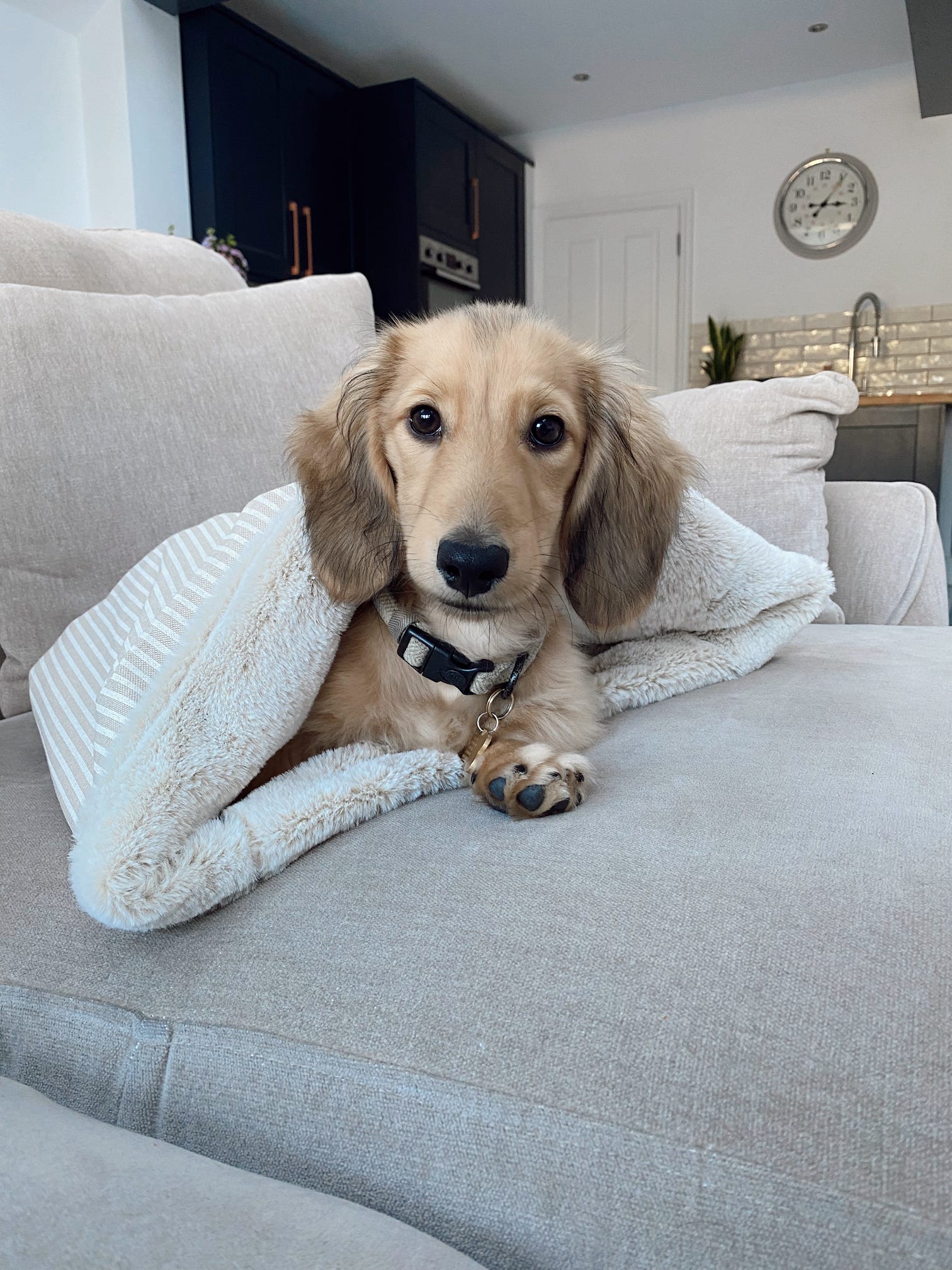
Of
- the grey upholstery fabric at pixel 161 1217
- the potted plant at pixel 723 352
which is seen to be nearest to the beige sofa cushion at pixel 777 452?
the grey upholstery fabric at pixel 161 1217

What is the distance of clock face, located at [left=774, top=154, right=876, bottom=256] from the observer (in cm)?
574

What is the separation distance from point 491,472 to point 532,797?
0.34 meters

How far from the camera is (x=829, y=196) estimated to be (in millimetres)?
5832

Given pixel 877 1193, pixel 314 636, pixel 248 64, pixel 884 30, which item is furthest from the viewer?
pixel 884 30

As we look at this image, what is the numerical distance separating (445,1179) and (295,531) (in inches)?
26.9

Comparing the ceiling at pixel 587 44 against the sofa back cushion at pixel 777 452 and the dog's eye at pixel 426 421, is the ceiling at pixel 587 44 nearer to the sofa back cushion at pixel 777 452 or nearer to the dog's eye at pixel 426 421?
the sofa back cushion at pixel 777 452

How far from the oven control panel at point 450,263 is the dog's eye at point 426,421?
456cm

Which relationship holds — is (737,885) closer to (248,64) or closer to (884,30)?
(248,64)

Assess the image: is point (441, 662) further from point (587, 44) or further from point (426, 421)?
point (587, 44)

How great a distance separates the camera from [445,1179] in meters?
0.51

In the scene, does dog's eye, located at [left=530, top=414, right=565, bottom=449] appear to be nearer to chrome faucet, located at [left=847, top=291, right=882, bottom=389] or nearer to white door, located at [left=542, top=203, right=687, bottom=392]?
chrome faucet, located at [left=847, top=291, right=882, bottom=389]

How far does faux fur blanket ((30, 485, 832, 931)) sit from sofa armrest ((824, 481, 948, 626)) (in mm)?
593

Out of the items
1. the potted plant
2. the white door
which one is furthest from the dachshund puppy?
the white door

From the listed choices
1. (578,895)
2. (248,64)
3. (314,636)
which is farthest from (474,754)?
(248,64)
